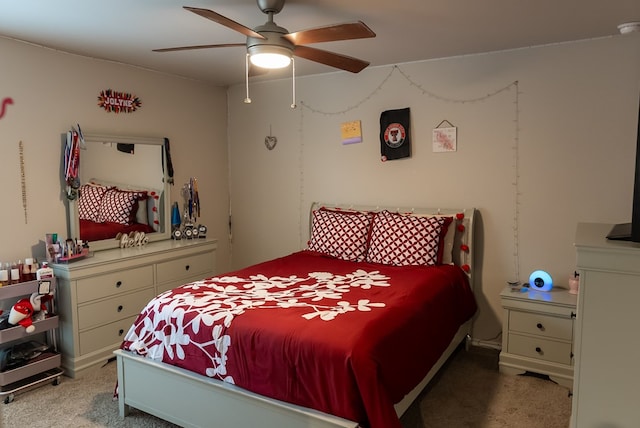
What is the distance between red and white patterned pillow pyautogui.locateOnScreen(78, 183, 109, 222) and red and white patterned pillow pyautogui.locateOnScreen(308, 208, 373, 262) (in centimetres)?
168

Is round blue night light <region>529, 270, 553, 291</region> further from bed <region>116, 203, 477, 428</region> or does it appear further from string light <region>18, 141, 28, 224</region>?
string light <region>18, 141, 28, 224</region>

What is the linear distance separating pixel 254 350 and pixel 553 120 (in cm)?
254

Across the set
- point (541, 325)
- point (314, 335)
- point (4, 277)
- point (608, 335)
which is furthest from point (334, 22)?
point (4, 277)

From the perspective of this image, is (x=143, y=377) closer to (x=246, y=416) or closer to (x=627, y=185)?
(x=246, y=416)

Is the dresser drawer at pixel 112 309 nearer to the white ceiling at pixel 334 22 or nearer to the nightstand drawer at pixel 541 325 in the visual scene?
the white ceiling at pixel 334 22

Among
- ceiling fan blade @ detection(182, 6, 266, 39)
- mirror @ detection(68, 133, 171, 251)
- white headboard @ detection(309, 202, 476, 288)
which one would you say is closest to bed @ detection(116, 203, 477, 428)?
white headboard @ detection(309, 202, 476, 288)

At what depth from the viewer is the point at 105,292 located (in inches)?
128

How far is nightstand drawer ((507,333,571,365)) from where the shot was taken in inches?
115

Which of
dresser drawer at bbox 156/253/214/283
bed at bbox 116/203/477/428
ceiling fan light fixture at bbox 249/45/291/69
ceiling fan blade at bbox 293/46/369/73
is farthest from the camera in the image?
dresser drawer at bbox 156/253/214/283

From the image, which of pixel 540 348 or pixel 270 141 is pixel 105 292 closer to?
pixel 270 141

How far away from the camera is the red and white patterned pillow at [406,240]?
330cm

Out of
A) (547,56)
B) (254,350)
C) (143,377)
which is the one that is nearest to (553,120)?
(547,56)

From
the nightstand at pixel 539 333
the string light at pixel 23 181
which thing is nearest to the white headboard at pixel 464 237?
the nightstand at pixel 539 333

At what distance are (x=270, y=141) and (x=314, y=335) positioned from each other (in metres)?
2.76
